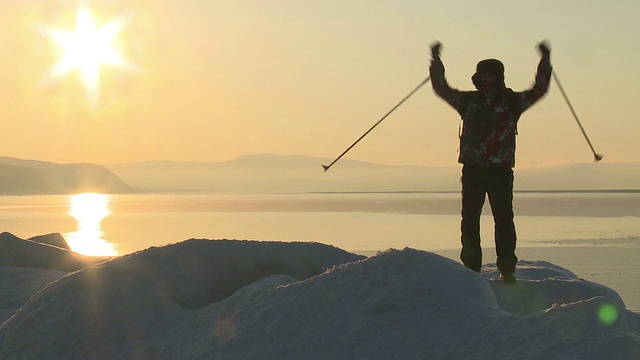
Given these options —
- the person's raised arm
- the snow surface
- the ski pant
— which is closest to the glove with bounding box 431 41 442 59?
the person's raised arm

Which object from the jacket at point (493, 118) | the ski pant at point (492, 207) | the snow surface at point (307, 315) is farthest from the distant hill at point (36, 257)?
the jacket at point (493, 118)

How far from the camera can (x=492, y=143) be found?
640 cm

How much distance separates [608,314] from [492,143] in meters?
2.77

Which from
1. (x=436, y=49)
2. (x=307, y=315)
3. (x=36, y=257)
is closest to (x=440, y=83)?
(x=436, y=49)

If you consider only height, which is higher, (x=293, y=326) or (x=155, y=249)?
(x=155, y=249)

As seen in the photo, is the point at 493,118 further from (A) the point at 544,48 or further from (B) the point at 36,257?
(B) the point at 36,257

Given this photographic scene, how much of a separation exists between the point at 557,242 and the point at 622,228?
8445 mm

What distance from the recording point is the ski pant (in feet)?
21.1

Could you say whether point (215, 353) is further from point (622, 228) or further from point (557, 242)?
point (622, 228)

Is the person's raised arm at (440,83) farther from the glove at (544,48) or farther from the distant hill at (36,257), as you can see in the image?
the distant hill at (36,257)

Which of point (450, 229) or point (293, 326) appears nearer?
point (293, 326)

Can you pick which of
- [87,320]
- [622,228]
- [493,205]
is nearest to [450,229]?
[622,228]

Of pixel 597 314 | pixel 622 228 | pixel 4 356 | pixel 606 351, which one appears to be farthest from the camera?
pixel 622 228

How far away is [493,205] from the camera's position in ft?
21.4
